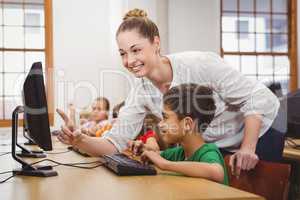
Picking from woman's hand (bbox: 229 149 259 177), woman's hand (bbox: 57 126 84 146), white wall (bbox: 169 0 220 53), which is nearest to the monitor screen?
woman's hand (bbox: 57 126 84 146)

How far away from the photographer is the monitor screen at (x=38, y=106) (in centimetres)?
152

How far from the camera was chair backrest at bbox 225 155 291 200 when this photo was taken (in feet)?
4.88

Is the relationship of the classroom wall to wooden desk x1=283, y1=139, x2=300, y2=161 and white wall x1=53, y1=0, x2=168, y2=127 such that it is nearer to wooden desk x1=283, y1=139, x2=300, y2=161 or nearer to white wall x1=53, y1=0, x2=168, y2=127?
white wall x1=53, y1=0, x2=168, y2=127

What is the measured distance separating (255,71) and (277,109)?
4.69 meters

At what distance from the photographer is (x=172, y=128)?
1.64m

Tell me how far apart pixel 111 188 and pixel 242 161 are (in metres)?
0.59

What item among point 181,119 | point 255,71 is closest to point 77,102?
point 255,71

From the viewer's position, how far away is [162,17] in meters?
5.78

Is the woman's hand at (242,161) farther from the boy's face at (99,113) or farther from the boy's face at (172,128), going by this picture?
the boy's face at (99,113)

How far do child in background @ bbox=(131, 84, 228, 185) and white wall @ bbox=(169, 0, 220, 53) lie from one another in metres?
3.97

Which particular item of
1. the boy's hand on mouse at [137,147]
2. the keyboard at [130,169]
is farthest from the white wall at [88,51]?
the keyboard at [130,169]

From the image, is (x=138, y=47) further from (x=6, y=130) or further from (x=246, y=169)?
(x=6, y=130)

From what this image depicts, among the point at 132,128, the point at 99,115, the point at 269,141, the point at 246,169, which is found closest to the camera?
the point at 246,169

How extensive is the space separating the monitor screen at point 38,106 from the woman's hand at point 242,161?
25.7 inches
